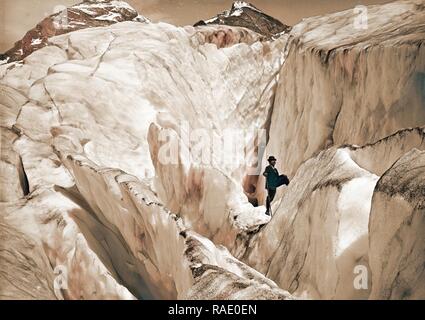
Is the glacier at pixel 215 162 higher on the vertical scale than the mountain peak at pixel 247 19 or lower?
lower

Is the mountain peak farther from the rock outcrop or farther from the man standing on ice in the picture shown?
the man standing on ice

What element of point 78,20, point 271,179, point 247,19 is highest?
point 78,20

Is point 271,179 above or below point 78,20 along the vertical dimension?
below

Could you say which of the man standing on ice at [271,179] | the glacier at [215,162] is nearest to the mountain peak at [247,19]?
the glacier at [215,162]

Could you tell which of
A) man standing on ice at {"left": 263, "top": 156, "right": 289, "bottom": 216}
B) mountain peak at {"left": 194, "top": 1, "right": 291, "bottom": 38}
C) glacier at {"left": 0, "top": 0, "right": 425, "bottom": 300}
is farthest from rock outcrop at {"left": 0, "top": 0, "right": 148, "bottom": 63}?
man standing on ice at {"left": 263, "top": 156, "right": 289, "bottom": 216}

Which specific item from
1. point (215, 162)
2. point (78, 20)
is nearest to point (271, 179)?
point (215, 162)

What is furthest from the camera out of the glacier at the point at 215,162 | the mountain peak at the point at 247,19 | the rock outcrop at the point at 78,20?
the rock outcrop at the point at 78,20

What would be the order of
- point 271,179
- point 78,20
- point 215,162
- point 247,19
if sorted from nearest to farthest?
point 271,179, point 215,162, point 247,19, point 78,20

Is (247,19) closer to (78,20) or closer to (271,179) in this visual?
(78,20)

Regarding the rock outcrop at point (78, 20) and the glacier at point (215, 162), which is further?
the rock outcrop at point (78, 20)

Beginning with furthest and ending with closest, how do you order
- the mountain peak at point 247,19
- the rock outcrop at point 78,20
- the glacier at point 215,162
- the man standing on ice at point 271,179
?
1. the rock outcrop at point 78,20
2. the mountain peak at point 247,19
3. the man standing on ice at point 271,179
4. the glacier at point 215,162

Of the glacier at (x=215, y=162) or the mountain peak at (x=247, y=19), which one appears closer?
the glacier at (x=215, y=162)

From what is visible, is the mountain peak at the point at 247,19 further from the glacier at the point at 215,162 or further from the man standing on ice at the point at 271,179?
the man standing on ice at the point at 271,179
